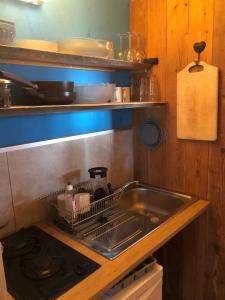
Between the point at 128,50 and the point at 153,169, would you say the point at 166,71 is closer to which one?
the point at 128,50

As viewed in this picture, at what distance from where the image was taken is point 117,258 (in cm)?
111

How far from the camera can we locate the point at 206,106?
1.54m

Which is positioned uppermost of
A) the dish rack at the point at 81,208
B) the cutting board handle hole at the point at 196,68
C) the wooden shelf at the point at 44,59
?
the wooden shelf at the point at 44,59

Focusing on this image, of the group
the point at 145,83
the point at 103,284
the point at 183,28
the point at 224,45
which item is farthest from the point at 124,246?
the point at 183,28

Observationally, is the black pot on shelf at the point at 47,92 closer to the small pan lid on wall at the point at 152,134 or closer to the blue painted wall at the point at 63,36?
the blue painted wall at the point at 63,36

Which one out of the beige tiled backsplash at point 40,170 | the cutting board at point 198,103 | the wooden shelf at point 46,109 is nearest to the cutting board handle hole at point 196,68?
the cutting board at point 198,103

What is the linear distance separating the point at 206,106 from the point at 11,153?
1.10m

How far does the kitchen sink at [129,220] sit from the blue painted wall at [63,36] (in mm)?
502

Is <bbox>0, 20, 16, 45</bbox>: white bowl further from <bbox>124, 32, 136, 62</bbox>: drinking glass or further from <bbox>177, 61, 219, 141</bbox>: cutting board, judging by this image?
<bbox>177, 61, 219, 141</bbox>: cutting board

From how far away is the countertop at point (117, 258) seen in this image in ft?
3.08

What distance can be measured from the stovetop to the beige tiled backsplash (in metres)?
0.12

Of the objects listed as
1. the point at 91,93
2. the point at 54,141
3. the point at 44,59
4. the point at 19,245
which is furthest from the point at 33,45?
the point at 19,245

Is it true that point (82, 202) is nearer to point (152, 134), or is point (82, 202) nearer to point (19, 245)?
point (19, 245)

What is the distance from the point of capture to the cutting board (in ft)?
4.91
